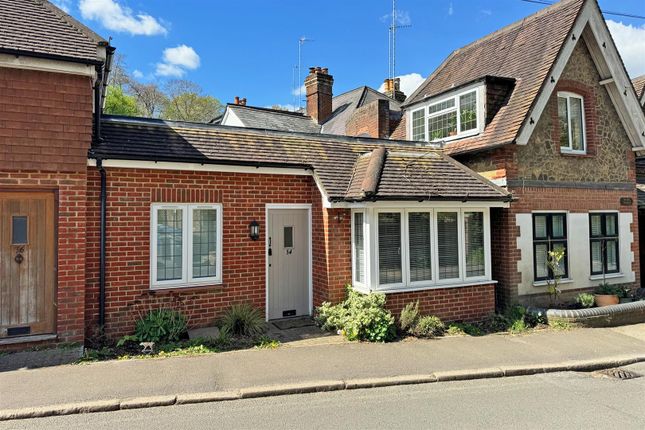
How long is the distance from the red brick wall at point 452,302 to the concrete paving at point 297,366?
0.87m

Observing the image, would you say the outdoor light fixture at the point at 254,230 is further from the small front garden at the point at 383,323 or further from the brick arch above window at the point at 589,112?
the brick arch above window at the point at 589,112

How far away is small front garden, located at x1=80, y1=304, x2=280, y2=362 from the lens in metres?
6.61

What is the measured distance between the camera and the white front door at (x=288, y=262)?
29.0 feet

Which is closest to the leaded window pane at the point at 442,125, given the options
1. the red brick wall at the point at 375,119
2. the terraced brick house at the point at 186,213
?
the terraced brick house at the point at 186,213

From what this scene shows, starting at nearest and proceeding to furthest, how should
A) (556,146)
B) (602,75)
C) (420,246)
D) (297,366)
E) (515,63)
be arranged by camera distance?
1. (297,366)
2. (420,246)
3. (556,146)
4. (602,75)
5. (515,63)

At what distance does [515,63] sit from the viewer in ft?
37.5

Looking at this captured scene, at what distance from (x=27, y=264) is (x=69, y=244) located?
0.65 meters

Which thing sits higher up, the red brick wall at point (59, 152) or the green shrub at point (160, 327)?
the red brick wall at point (59, 152)

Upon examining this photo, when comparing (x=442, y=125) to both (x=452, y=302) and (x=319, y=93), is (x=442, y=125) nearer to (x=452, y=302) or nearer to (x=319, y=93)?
(x=452, y=302)

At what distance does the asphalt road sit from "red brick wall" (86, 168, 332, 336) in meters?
2.98

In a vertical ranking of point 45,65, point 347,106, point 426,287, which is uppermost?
point 347,106

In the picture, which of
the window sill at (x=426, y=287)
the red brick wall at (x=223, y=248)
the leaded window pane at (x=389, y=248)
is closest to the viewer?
the red brick wall at (x=223, y=248)

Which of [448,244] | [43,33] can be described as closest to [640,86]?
[448,244]

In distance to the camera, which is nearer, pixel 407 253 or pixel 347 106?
pixel 407 253
